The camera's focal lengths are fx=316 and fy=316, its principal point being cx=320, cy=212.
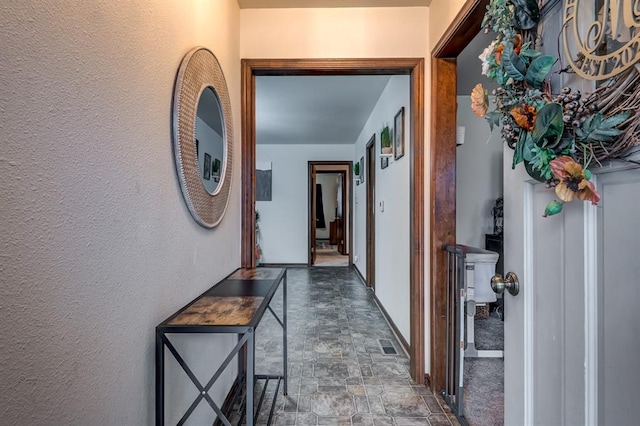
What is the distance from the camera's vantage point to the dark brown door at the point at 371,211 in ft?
13.9

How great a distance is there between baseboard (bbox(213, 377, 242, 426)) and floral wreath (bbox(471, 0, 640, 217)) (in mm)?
1771

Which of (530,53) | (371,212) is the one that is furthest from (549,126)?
(371,212)

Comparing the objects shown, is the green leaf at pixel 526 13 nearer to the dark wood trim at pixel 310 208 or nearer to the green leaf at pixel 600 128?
the green leaf at pixel 600 128

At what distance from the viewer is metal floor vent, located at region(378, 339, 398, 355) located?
8.29 ft

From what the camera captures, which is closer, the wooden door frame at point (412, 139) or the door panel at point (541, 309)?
the door panel at point (541, 309)

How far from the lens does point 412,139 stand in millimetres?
2115

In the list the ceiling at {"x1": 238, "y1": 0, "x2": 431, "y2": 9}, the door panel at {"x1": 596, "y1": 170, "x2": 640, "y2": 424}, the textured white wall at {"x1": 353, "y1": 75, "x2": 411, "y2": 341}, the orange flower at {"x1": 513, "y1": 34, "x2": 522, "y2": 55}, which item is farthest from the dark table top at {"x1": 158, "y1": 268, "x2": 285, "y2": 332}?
the ceiling at {"x1": 238, "y1": 0, "x2": 431, "y2": 9}

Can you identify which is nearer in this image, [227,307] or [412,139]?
[227,307]

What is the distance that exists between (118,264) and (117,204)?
154mm

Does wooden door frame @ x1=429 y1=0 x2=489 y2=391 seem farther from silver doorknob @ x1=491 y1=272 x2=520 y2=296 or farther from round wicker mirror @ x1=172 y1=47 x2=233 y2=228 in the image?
round wicker mirror @ x1=172 y1=47 x2=233 y2=228

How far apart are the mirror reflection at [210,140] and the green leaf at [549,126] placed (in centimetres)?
119

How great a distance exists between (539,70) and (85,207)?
1.13 metres

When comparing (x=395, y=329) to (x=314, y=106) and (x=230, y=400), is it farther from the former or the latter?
(x=314, y=106)

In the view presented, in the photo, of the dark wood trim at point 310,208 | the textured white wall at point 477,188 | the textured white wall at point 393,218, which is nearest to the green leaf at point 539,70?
the textured white wall at point 393,218
